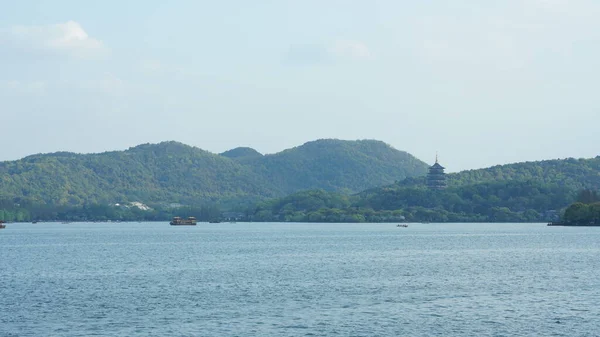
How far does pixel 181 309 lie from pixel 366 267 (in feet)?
123

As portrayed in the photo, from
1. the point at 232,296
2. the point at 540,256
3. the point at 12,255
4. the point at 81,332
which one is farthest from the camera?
the point at 12,255

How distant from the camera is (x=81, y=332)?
156 feet

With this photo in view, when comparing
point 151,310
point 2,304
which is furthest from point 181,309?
point 2,304

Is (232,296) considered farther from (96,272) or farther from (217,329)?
(96,272)

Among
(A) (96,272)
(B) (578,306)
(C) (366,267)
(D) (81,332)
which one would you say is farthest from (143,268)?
(B) (578,306)

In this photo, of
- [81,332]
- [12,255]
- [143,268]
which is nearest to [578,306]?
[81,332]

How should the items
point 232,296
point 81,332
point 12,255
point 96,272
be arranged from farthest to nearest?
1. point 12,255
2. point 96,272
3. point 232,296
4. point 81,332

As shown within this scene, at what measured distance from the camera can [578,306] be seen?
57281 mm

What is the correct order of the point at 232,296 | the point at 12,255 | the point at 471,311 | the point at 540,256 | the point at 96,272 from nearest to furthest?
the point at 471,311
the point at 232,296
the point at 96,272
the point at 540,256
the point at 12,255

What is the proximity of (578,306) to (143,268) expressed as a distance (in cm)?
5008

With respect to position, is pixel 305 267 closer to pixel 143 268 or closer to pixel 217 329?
pixel 143 268

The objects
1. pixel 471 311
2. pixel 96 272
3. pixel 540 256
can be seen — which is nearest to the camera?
pixel 471 311

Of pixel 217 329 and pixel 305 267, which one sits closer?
pixel 217 329

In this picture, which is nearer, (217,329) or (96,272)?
(217,329)
